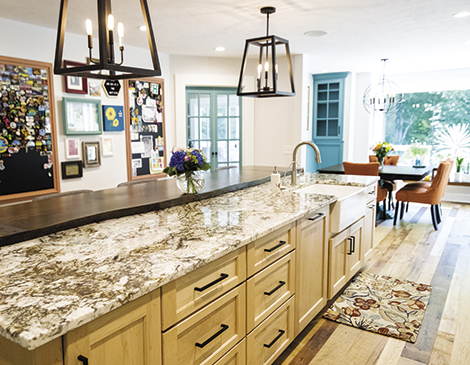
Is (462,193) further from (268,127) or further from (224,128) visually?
(224,128)

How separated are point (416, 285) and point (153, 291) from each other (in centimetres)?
281

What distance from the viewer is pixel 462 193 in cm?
704

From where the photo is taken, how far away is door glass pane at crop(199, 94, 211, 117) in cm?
584

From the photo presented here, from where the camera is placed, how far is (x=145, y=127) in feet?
16.9

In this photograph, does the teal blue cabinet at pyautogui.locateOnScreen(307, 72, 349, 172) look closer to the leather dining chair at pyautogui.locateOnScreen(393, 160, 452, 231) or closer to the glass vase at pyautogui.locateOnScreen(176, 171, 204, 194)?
the leather dining chair at pyautogui.locateOnScreen(393, 160, 452, 231)

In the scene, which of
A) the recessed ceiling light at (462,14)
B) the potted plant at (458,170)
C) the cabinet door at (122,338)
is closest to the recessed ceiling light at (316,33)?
the recessed ceiling light at (462,14)

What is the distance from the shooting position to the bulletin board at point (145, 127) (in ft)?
16.2

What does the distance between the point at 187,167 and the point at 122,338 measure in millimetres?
1332

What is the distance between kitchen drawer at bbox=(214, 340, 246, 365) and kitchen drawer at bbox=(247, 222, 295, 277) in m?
0.32

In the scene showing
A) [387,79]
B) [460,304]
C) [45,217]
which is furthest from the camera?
[387,79]

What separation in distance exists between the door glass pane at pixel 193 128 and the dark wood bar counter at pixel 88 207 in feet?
9.53

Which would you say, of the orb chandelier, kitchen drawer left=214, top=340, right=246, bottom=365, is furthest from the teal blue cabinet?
kitchen drawer left=214, top=340, right=246, bottom=365

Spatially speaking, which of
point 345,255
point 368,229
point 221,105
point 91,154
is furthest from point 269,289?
point 221,105

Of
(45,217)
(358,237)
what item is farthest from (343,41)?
(45,217)
